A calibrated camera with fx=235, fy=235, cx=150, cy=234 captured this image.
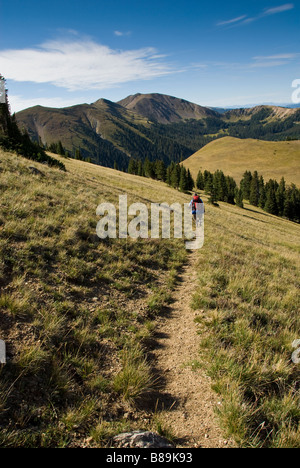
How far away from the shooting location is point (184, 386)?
4480mm

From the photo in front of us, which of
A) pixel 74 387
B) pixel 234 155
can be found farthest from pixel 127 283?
pixel 234 155

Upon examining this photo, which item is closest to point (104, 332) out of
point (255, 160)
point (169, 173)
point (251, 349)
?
point (251, 349)

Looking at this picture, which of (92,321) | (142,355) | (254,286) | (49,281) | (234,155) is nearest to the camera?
(142,355)

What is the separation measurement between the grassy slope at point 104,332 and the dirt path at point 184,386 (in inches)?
9.2

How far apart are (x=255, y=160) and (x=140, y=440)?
601 ft

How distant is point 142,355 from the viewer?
4.99 m

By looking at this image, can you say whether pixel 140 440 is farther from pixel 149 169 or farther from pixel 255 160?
pixel 255 160

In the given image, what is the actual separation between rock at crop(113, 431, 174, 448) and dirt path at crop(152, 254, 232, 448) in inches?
13.3

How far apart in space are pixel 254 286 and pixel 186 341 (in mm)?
4255

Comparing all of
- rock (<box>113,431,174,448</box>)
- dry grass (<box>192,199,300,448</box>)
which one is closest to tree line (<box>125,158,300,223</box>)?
dry grass (<box>192,199,300,448</box>)

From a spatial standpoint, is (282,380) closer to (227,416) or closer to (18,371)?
(227,416)

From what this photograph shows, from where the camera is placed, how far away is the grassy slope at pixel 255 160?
14156 centimetres

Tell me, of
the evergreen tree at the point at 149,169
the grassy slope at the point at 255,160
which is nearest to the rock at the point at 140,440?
the evergreen tree at the point at 149,169

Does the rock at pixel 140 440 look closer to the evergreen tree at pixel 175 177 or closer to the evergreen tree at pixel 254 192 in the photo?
the evergreen tree at pixel 175 177
